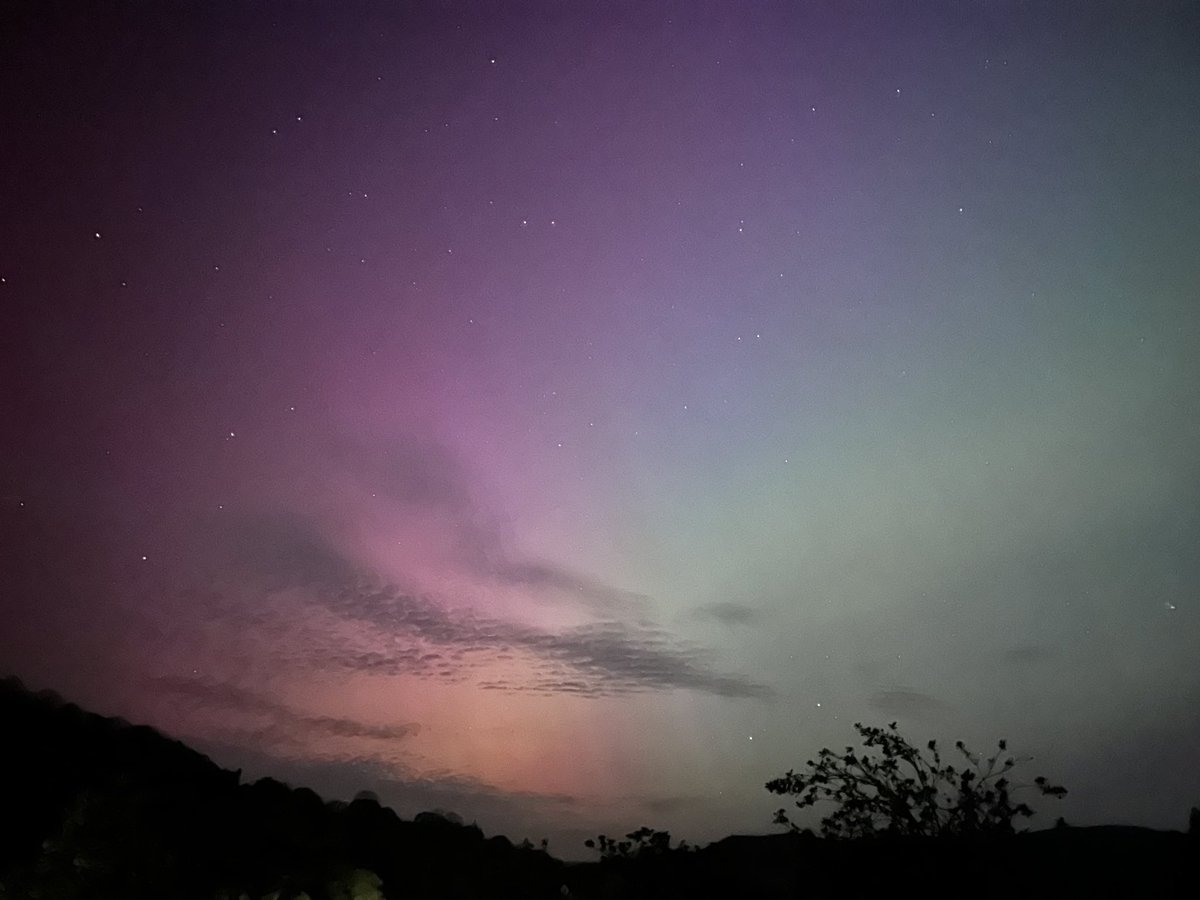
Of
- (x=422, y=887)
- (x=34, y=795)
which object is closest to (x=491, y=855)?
(x=422, y=887)

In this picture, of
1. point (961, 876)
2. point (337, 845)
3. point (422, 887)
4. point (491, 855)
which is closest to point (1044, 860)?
point (961, 876)

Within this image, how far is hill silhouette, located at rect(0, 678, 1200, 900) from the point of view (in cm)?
1354

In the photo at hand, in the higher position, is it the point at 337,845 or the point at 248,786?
the point at 248,786

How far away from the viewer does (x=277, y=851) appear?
16.4 metres

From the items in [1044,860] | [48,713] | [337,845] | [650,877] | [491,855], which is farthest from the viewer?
[1044,860]

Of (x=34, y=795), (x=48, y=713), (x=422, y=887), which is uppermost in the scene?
(x=48, y=713)

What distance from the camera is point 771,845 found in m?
64.4

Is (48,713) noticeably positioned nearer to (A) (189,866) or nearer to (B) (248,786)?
(B) (248,786)

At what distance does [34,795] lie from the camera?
21156 mm

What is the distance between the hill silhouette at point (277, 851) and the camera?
13539 millimetres

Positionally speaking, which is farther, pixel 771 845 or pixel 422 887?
pixel 771 845

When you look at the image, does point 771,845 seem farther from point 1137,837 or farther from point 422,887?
A: point 422,887

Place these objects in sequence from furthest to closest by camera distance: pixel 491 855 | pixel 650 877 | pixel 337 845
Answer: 1. pixel 650 877
2. pixel 491 855
3. pixel 337 845

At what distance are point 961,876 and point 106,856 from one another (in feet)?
60.5
